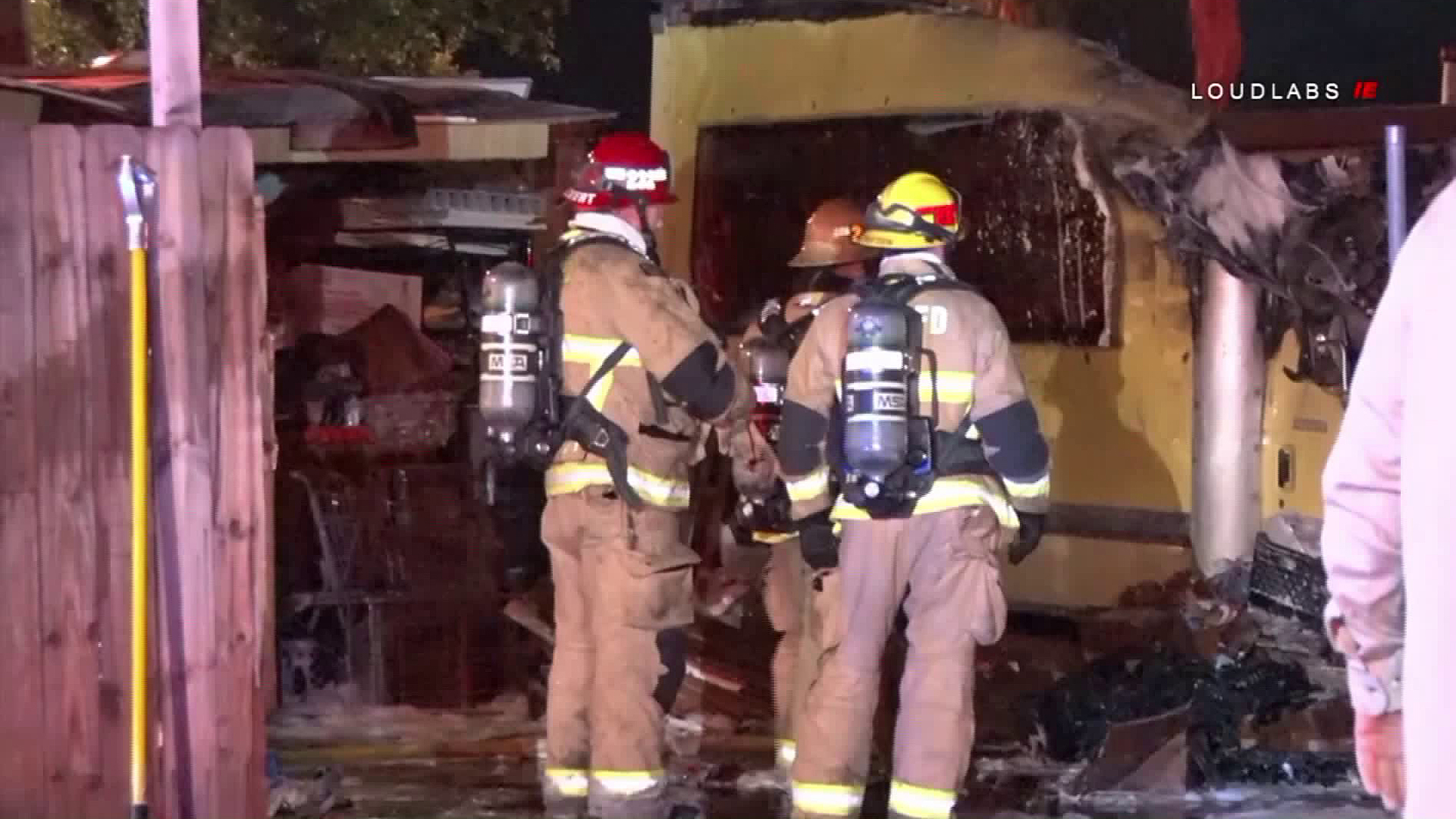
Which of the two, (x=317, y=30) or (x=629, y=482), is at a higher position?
(x=317, y=30)

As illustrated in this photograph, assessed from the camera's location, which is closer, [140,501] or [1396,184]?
[140,501]

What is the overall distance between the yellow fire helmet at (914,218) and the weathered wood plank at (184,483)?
2.12m

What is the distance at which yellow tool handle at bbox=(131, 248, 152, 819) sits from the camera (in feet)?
15.4

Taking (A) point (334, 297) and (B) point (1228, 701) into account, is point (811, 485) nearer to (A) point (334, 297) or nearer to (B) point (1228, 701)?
(B) point (1228, 701)

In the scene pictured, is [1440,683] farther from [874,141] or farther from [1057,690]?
[874,141]

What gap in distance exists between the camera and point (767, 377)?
695 cm

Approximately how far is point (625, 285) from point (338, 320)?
374 centimetres

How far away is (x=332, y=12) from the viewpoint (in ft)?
41.5

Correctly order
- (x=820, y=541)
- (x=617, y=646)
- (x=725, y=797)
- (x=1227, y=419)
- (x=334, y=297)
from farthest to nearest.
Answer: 1. (x=334, y=297)
2. (x=1227, y=419)
3. (x=725, y=797)
4. (x=820, y=541)
5. (x=617, y=646)

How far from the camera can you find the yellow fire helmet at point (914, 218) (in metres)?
5.77

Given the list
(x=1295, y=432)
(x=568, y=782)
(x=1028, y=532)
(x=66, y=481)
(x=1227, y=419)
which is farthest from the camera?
(x=1227, y=419)

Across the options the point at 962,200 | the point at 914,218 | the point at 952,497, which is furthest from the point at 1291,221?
the point at 952,497

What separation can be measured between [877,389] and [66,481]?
229 centimetres

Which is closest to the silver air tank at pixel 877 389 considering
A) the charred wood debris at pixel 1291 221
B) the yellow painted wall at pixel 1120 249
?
the charred wood debris at pixel 1291 221
